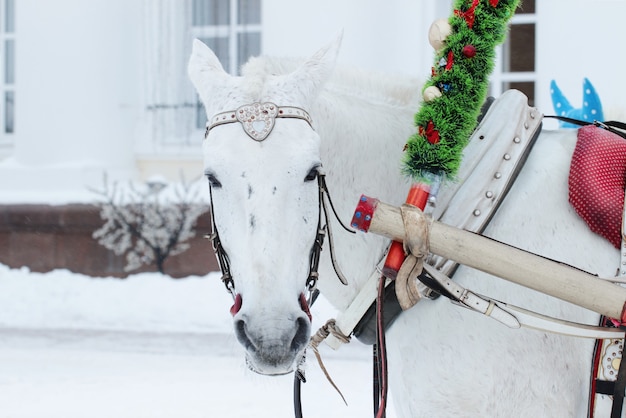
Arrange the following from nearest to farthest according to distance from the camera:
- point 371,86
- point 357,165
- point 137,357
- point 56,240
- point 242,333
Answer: point 242,333 → point 357,165 → point 371,86 → point 137,357 → point 56,240

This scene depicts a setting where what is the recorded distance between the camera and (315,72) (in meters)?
1.90

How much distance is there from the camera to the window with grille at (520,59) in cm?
822

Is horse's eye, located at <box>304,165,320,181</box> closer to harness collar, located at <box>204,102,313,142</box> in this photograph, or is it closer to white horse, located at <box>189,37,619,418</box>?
white horse, located at <box>189,37,619,418</box>

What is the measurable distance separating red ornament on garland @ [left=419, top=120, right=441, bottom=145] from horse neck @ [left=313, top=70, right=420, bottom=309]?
15cm

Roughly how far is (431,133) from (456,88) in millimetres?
123

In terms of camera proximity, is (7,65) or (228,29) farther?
(7,65)

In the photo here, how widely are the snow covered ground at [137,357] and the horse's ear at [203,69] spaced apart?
0.64 metres

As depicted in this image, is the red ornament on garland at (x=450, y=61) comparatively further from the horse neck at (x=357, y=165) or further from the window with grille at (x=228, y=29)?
the window with grille at (x=228, y=29)

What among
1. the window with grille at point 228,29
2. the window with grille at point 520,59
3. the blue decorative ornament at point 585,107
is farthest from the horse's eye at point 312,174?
the window with grille at point 228,29

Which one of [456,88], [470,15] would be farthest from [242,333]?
[470,15]

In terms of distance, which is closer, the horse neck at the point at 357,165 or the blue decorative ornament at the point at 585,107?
the horse neck at the point at 357,165

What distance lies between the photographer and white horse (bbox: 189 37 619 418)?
173 cm

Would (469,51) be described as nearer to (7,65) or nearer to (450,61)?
(450,61)

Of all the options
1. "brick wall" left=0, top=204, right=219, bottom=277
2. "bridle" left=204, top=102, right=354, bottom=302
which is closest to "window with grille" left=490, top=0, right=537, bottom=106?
"brick wall" left=0, top=204, right=219, bottom=277
